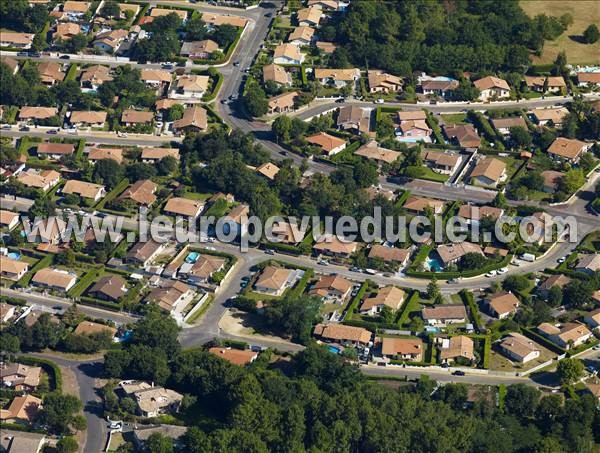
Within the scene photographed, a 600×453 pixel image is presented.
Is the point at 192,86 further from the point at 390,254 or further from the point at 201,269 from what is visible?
the point at 390,254

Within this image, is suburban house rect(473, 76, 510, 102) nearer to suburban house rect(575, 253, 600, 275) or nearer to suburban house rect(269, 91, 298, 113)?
suburban house rect(269, 91, 298, 113)

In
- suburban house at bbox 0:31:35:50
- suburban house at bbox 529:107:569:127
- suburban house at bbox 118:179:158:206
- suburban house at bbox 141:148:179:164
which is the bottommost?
suburban house at bbox 529:107:569:127

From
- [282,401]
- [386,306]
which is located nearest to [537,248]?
[386,306]

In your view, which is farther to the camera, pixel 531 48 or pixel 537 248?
pixel 531 48

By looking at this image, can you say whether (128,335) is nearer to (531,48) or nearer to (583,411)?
(583,411)

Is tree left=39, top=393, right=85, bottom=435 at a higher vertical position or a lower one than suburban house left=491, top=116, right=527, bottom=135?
higher

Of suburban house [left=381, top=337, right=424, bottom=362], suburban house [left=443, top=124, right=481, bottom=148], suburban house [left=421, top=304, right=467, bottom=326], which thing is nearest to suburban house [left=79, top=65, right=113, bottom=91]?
suburban house [left=443, top=124, right=481, bottom=148]
